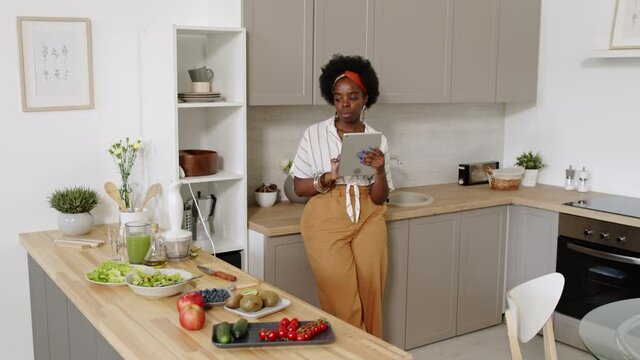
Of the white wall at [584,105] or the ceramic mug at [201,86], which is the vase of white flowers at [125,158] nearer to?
the ceramic mug at [201,86]

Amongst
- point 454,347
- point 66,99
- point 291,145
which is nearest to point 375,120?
point 291,145

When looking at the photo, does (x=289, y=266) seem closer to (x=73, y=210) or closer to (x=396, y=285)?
(x=396, y=285)

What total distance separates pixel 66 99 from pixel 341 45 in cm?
143

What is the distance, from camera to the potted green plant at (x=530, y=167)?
15.7 feet

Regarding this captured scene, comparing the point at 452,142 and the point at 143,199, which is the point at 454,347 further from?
the point at 143,199

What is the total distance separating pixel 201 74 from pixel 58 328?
1.35 metres

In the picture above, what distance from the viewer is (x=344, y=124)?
340 centimetres

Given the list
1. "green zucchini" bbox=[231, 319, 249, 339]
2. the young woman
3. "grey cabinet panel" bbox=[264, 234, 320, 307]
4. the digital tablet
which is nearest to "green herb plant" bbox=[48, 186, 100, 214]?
"grey cabinet panel" bbox=[264, 234, 320, 307]

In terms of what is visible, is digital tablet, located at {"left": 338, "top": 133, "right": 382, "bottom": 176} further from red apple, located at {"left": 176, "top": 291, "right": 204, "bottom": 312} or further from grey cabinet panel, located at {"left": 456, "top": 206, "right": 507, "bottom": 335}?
grey cabinet panel, located at {"left": 456, "top": 206, "right": 507, "bottom": 335}

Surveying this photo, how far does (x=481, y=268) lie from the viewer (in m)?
4.43

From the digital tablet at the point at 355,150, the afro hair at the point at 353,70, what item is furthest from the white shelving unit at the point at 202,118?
the digital tablet at the point at 355,150

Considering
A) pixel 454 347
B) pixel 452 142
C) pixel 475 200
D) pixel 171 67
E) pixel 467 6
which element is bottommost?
pixel 454 347

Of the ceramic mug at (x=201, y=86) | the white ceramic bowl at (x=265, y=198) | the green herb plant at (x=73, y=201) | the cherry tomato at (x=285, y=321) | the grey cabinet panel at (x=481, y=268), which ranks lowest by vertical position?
the grey cabinet panel at (x=481, y=268)

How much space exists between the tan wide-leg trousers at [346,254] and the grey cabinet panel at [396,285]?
500mm
